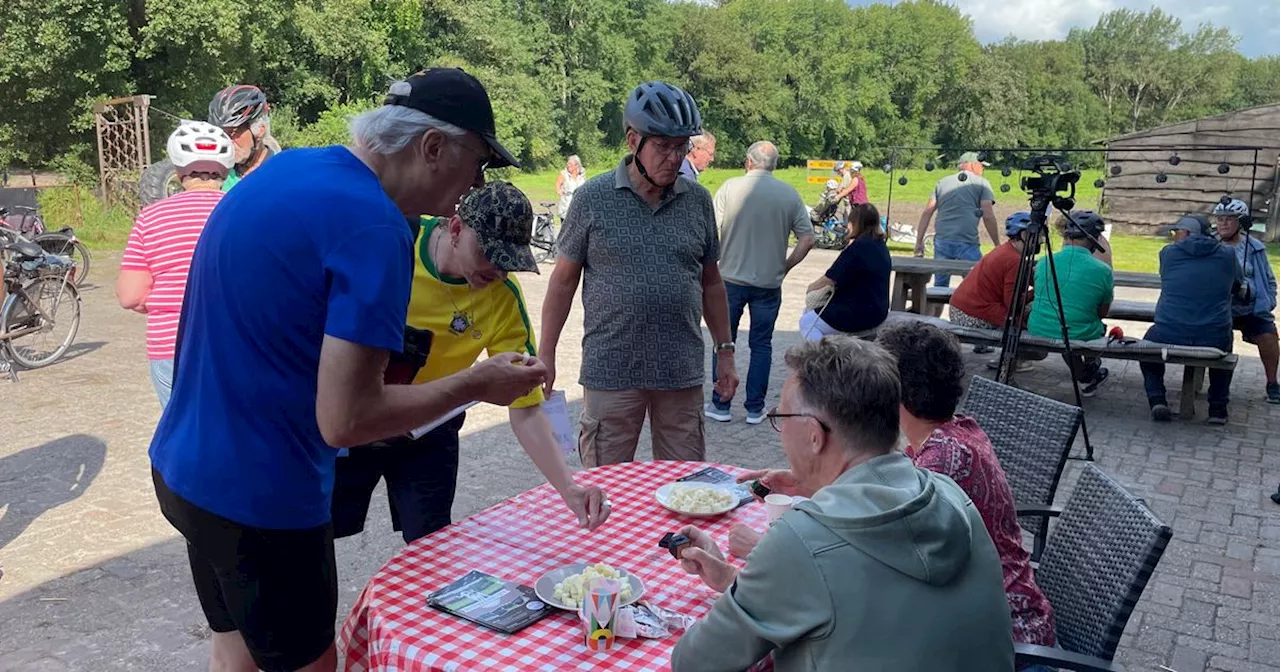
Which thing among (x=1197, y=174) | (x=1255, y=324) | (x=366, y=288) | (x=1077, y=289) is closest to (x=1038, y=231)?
(x=1077, y=289)

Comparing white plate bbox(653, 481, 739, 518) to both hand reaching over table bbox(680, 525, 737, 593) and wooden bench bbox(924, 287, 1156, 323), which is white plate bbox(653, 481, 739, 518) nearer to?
hand reaching over table bbox(680, 525, 737, 593)

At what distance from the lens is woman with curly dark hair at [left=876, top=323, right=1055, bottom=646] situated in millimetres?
2252

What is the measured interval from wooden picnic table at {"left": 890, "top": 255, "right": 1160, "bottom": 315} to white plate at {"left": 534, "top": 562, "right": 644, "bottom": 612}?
7226 millimetres

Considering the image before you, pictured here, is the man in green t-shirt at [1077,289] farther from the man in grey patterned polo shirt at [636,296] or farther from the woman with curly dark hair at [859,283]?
the man in grey patterned polo shirt at [636,296]

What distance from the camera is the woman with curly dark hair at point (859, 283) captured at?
6.46 metres

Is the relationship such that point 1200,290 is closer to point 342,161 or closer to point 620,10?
point 342,161

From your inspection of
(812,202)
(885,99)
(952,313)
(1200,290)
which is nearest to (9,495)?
(952,313)

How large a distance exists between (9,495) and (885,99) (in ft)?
208

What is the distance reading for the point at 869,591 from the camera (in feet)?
4.94

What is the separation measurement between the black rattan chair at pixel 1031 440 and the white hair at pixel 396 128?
7.70ft

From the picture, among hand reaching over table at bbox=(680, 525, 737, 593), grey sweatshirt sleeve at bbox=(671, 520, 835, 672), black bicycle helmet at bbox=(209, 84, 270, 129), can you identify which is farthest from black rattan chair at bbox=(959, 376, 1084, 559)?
→ black bicycle helmet at bbox=(209, 84, 270, 129)

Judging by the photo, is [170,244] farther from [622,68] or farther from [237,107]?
[622,68]

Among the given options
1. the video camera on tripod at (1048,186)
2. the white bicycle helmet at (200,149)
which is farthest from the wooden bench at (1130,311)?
the white bicycle helmet at (200,149)

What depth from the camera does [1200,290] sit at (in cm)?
709
